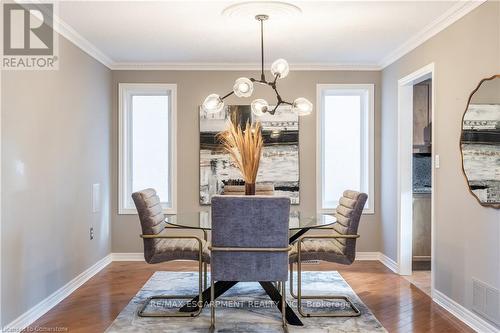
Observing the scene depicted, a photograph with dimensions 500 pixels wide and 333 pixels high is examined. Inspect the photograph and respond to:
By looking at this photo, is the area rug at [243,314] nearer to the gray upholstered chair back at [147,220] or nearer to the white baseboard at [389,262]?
the gray upholstered chair back at [147,220]

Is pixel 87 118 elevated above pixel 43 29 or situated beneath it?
situated beneath

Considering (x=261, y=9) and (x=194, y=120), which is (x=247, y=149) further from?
(x=194, y=120)

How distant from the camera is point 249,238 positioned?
2.86 metres

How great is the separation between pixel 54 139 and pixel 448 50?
331cm

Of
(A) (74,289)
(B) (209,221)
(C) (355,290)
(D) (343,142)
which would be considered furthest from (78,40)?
(C) (355,290)

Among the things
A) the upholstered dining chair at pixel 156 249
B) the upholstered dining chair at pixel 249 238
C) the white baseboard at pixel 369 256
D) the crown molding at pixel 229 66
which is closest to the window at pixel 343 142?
the crown molding at pixel 229 66

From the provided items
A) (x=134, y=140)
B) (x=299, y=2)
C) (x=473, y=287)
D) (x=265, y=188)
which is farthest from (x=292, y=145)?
(x=473, y=287)

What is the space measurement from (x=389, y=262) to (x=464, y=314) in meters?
1.75

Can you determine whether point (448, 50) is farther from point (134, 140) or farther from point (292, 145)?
→ point (134, 140)

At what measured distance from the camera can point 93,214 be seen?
186 inches

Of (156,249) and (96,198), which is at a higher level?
(96,198)

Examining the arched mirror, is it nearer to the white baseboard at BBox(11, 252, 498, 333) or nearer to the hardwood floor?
the white baseboard at BBox(11, 252, 498, 333)

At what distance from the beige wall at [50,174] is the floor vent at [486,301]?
321cm

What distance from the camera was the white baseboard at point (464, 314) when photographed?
3.04 meters
